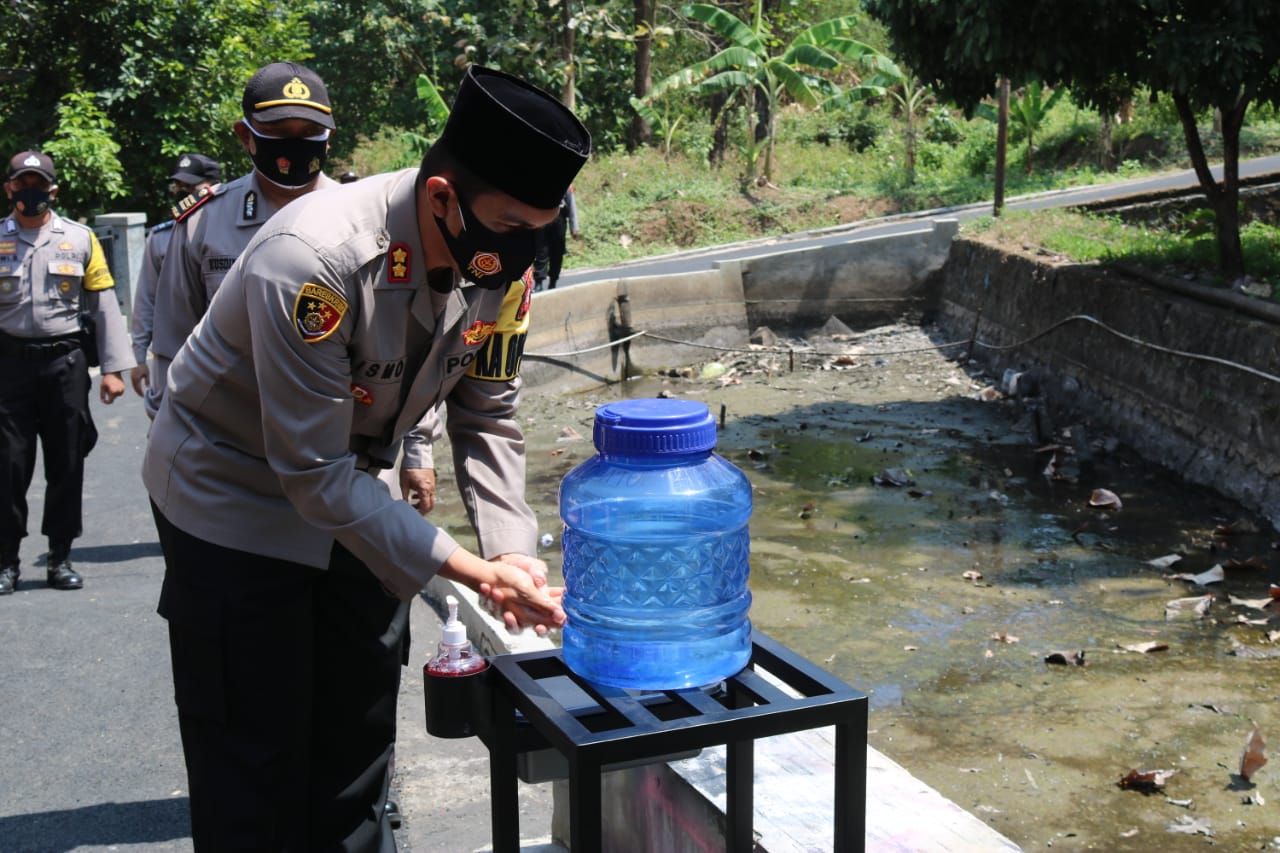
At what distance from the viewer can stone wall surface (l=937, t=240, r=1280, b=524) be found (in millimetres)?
9422

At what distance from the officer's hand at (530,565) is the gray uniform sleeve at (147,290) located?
2.85m

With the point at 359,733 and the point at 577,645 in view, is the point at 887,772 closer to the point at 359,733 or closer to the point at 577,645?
the point at 577,645

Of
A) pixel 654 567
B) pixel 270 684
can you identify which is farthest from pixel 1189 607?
pixel 270 684

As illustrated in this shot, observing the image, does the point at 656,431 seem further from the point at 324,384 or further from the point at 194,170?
the point at 194,170

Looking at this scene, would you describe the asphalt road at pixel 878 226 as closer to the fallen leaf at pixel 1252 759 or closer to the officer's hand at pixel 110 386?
the officer's hand at pixel 110 386

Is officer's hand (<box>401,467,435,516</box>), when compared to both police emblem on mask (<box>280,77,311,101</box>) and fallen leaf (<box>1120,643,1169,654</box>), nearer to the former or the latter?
police emblem on mask (<box>280,77,311,101</box>)

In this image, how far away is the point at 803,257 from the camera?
17.8 m

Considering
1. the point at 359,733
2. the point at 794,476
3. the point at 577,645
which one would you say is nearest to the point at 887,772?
the point at 577,645

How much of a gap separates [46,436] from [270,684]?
15.2 ft

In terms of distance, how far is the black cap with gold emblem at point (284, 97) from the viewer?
4.13m

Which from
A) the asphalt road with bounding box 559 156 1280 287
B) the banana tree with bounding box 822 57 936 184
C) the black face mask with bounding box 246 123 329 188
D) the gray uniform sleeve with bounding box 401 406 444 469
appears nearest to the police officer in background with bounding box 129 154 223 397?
the black face mask with bounding box 246 123 329 188

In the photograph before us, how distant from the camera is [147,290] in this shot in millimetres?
5328

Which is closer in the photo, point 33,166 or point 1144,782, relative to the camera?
point 1144,782

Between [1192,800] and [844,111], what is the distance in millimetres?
28135
